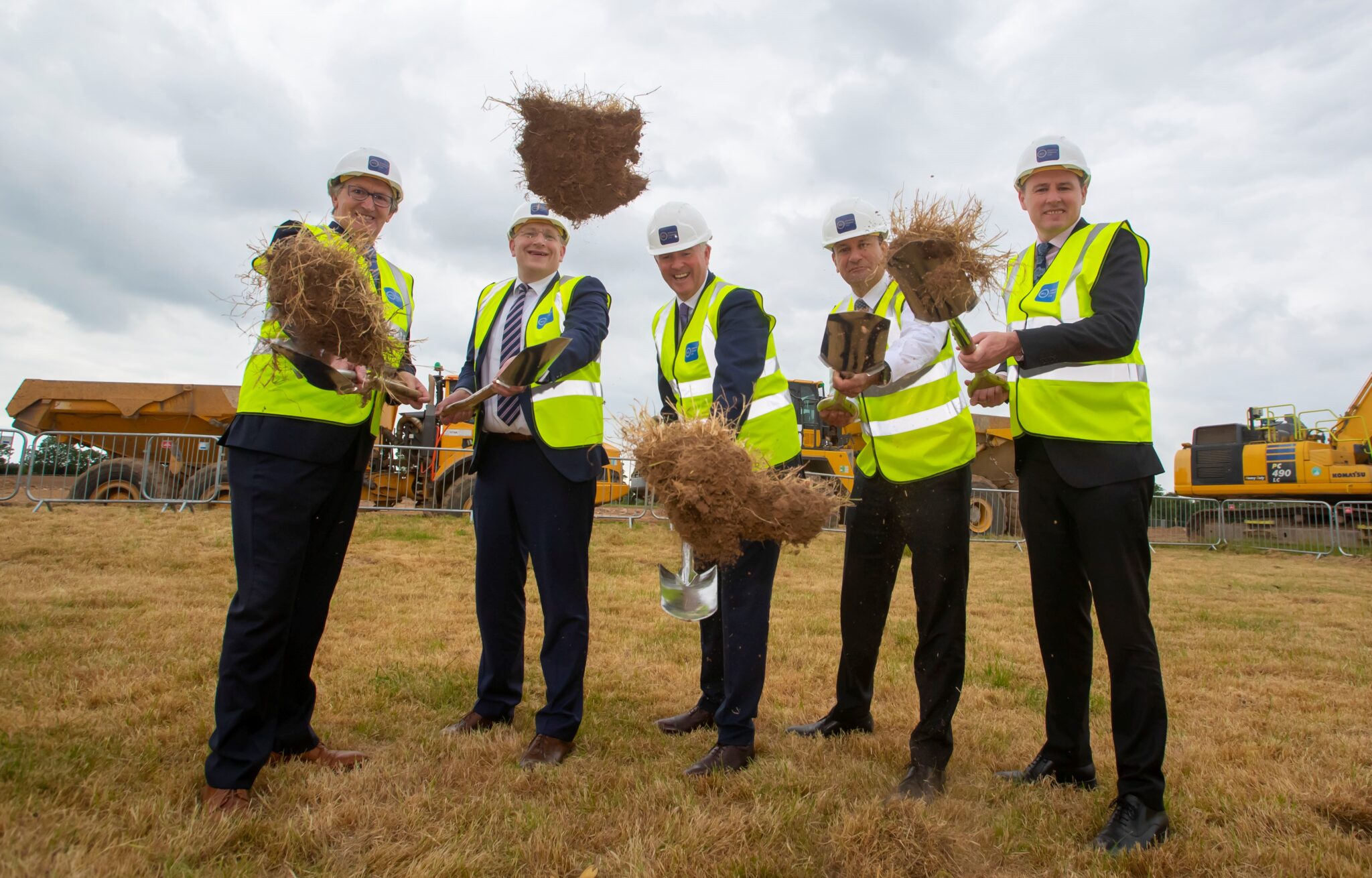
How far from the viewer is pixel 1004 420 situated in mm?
22734

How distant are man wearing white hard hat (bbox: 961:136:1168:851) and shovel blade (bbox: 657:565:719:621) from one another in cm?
134

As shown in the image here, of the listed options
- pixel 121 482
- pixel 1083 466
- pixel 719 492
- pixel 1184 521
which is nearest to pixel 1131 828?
pixel 1083 466

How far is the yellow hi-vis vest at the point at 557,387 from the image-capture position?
3.64 meters

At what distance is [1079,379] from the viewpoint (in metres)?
3.02

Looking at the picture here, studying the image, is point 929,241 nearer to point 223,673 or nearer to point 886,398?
point 886,398

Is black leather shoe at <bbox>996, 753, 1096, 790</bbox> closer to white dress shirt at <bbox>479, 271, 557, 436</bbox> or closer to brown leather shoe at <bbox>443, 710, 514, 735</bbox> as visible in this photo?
brown leather shoe at <bbox>443, 710, 514, 735</bbox>

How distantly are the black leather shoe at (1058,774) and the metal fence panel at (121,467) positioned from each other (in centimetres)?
1297

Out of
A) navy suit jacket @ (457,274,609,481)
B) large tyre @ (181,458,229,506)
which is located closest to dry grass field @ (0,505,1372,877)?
navy suit jacket @ (457,274,609,481)

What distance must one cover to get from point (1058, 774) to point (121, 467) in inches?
596

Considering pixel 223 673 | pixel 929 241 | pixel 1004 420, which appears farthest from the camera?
pixel 1004 420

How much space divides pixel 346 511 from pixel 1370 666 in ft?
21.5

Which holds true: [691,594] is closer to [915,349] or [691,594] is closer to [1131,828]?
[915,349]

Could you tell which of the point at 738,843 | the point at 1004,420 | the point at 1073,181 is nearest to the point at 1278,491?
the point at 1004,420

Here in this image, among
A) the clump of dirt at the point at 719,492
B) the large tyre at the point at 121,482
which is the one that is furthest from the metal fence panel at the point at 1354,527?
the large tyre at the point at 121,482
